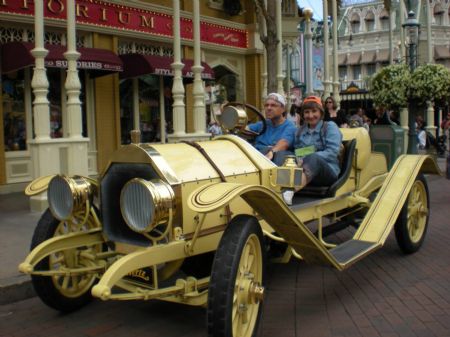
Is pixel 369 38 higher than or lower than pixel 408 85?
higher

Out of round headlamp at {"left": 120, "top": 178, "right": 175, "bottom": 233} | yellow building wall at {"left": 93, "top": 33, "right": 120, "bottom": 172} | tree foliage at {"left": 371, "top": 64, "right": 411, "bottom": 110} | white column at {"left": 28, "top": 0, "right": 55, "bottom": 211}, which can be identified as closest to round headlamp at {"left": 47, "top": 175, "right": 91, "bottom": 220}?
round headlamp at {"left": 120, "top": 178, "right": 175, "bottom": 233}

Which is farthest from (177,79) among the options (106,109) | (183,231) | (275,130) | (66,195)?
(183,231)

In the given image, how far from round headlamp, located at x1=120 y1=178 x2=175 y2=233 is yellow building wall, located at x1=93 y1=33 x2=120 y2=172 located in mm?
9297

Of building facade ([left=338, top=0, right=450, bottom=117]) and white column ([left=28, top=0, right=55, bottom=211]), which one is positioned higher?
building facade ([left=338, top=0, right=450, bottom=117])

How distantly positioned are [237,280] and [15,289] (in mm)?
2304

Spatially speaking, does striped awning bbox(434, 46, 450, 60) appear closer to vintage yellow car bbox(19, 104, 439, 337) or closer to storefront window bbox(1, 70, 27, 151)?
storefront window bbox(1, 70, 27, 151)

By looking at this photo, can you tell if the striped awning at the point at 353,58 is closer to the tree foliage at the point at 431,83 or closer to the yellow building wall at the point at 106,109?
the yellow building wall at the point at 106,109

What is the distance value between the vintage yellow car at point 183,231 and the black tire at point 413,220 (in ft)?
2.53

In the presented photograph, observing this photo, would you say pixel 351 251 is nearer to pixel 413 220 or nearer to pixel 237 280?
pixel 237 280

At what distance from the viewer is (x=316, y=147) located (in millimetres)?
5238

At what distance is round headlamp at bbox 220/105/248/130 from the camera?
459 cm

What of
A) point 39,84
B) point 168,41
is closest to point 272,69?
point 168,41

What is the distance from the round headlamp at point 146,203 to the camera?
3209mm

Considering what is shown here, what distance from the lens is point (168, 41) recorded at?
46.6ft
